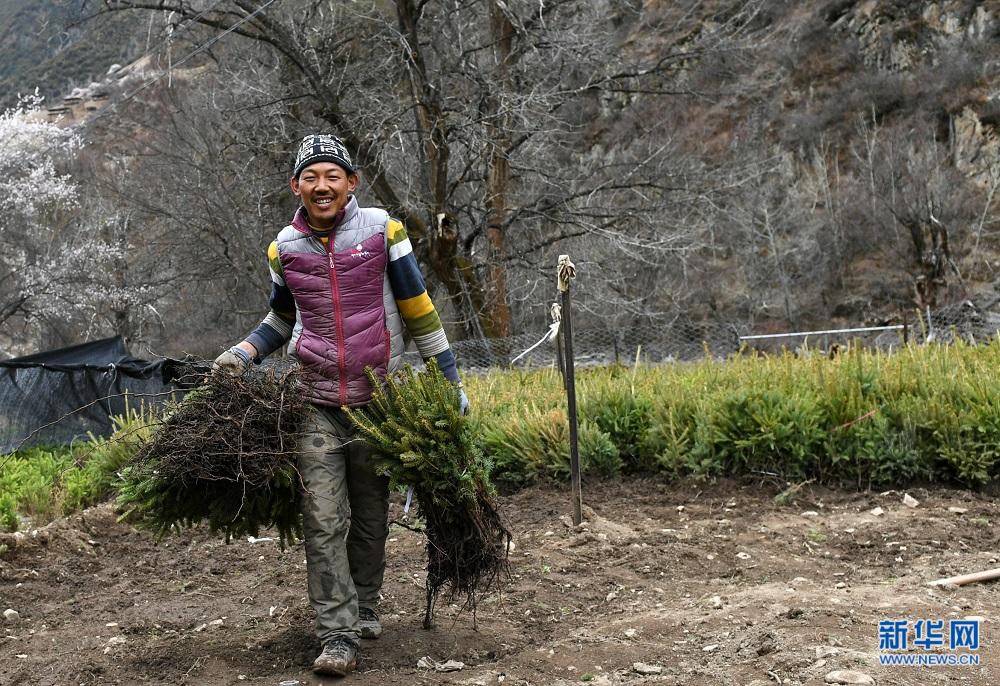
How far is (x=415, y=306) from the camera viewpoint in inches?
152

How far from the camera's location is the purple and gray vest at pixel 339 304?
3.70 meters

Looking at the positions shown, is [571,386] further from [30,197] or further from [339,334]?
[30,197]

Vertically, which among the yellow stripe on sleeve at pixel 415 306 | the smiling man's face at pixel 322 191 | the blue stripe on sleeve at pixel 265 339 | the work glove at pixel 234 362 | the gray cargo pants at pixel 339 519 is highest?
the smiling man's face at pixel 322 191

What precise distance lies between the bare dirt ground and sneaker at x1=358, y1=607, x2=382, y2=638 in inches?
1.7

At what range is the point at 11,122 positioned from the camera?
92.5 feet

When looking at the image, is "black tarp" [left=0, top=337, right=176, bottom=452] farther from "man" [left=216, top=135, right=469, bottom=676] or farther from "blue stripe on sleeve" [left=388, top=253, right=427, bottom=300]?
"blue stripe on sleeve" [left=388, top=253, right=427, bottom=300]

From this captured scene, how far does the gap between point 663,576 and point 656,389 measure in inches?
107

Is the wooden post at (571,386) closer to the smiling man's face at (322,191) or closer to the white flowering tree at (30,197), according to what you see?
the smiling man's face at (322,191)

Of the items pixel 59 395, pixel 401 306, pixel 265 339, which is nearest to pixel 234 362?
pixel 265 339

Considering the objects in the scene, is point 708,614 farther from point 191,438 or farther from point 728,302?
point 728,302

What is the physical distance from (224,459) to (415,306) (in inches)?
38.4

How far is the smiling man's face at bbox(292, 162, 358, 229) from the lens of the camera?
3.71 metres

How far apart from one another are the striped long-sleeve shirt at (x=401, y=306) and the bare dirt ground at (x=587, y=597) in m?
1.22

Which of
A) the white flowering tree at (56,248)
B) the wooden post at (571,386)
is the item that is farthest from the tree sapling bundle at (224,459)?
the white flowering tree at (56,248)
